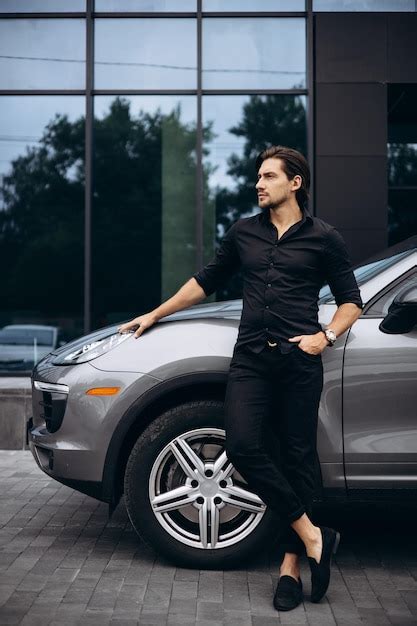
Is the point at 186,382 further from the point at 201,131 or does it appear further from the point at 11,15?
the point at 11,15

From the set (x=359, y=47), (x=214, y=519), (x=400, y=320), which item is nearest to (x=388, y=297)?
(x=400, y=320)

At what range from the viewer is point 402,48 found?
1113cm

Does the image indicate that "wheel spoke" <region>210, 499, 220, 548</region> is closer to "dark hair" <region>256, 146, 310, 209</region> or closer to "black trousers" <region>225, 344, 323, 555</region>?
"black trousers" <region>225, 344, 323, 555</region>

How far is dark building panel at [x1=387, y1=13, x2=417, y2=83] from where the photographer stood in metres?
11.1

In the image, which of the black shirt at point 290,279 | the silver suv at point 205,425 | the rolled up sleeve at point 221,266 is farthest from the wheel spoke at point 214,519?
the rolled up sleeve at point 221,266

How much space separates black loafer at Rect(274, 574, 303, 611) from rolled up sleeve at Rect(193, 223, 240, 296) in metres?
1.42

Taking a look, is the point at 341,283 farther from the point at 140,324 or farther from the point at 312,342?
the point at 140,324

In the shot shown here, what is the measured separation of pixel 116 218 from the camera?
1139 centimetres

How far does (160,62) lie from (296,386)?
8.10 m

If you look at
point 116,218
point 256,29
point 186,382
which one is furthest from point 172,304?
point 256,29

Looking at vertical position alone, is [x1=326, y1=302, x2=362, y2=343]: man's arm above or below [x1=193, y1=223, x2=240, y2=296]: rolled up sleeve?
below

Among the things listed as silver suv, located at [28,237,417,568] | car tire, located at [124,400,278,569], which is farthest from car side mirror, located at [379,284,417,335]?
car tire, located at [124,400,278,569]

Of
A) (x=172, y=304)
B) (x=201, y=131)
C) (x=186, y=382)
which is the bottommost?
(x=186, y=382)

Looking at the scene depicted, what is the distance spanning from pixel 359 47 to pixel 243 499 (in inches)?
312
